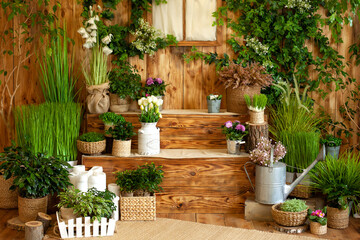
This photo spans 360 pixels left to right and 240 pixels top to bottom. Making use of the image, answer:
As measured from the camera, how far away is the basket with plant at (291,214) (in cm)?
371

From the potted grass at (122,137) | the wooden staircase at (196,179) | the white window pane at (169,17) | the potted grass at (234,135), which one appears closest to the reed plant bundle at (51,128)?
the wooden staircase at (196,179)

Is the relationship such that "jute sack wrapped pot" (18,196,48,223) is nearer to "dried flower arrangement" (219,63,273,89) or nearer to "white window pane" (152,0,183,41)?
"dried flower arrangement" (219,63,273,89)

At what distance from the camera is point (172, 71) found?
4.90m

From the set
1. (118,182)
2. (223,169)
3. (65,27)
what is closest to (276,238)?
(223,169)

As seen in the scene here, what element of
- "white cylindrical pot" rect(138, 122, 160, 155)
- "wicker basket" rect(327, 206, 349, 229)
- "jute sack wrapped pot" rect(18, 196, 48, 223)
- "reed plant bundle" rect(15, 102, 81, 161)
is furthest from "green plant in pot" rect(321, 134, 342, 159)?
"jute sack wrapped pot" rect(18, 196, 48, 223)

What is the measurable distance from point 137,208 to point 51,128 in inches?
42.9

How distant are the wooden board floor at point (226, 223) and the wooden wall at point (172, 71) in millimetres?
1144

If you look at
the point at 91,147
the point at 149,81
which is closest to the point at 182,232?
the point at 91,147

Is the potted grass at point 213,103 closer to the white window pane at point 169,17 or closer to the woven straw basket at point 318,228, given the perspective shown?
the white window pane at point 169,17

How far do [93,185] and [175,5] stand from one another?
6.53 feet

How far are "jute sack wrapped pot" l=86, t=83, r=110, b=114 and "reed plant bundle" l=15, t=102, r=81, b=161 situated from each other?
6.2 inches

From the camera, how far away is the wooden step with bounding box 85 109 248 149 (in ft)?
14.8

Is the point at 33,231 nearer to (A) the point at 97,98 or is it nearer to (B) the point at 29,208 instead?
(B) the point at 29,208

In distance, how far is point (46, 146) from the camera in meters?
4.28
